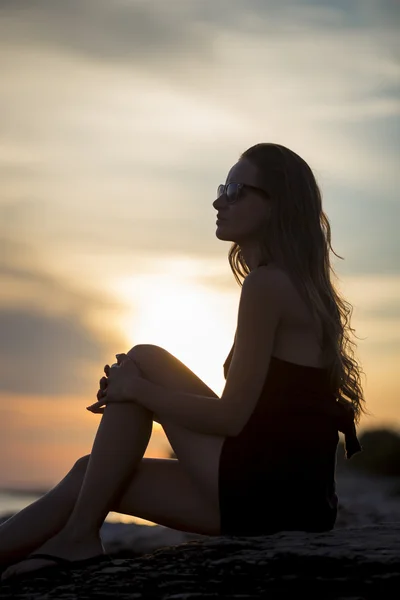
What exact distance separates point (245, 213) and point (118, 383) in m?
1.13

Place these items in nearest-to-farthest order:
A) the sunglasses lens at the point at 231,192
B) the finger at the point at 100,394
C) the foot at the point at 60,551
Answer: the foot at the point at 60,551
the finger at the point at 100,394
the sunglasses lens at the point at 231,192

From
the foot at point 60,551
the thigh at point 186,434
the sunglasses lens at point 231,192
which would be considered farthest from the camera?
the sunglasses lens at point 231,192

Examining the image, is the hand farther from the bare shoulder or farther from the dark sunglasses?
the dark sunglasses

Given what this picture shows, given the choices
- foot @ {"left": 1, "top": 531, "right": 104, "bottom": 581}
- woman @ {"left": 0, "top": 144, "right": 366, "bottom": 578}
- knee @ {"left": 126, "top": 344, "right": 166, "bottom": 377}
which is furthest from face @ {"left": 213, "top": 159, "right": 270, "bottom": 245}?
foot @ {"left": 1, "top": 531, "right": 104, "bottom": 581}

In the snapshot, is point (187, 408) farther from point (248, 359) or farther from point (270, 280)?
point (270, 280)

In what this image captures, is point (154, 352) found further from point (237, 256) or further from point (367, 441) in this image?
point (367, 441)

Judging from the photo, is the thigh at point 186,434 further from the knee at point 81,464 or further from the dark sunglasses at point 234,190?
the dark sunglasses at point 234,190

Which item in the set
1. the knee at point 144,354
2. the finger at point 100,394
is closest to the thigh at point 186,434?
the knee at point 144,354

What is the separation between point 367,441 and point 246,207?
9338 millimetres

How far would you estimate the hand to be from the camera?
477 centimetres

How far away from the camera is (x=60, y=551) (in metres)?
4.63

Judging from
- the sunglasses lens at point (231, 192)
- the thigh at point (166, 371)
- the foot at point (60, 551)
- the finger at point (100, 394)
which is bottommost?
the foot at point (60, 551)

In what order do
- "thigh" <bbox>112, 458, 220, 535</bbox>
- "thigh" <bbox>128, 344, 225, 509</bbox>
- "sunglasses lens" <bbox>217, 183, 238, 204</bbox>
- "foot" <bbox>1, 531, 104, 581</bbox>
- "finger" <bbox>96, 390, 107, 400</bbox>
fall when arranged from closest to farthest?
"foot" <bbox>1, 531, 104, 581</bbox> → "thigh" <bbox>128, 344, 225, 509</bbox> → "thigh" <bbox>112, 458, 220, 535</bbox> → "finger" <bbox>96, 390, 107, 400</bbox> → "sunglasses lens" <bbox>217, 183, 238, 204</bbox>

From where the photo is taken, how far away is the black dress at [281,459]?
4543 mm
